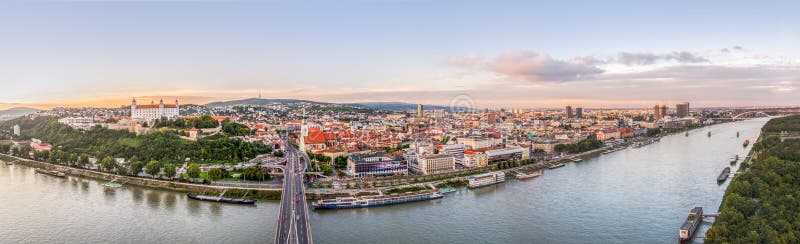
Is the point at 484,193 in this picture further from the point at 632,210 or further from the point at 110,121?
the point at 110,121

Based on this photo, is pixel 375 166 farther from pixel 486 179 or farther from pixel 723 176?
pixel 723 176

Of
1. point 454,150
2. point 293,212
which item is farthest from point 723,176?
point 293,212

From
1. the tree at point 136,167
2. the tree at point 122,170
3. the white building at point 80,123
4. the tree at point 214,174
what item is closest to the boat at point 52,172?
the tree at point 122,170

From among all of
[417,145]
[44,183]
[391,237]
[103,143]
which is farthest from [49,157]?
[391,237]

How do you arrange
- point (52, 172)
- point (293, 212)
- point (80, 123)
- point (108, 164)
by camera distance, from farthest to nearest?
point (80, 123) < point (52, 172) < point (108, 164) < point (293, 212)

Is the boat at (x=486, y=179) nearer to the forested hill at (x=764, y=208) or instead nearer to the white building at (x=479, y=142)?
the forested hill at (x=764, y=208)

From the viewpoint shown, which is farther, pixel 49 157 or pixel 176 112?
pixel 176 112

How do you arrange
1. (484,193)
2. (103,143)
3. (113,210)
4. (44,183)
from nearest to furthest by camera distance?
(113,210)
(484,193)
(44,183)
(103,143)
